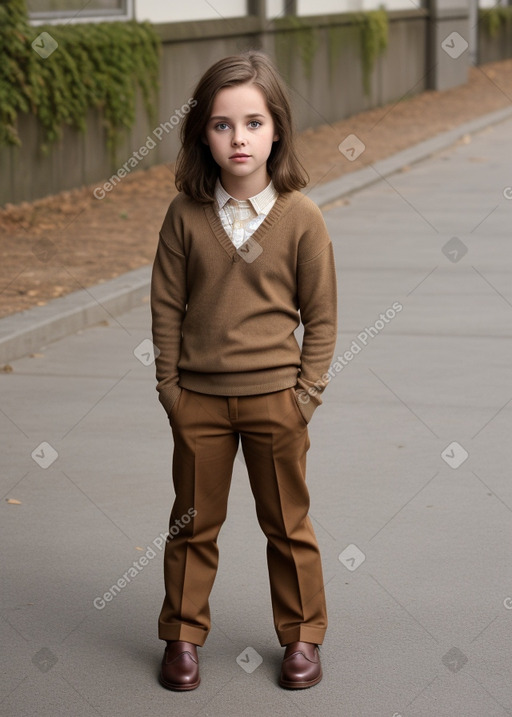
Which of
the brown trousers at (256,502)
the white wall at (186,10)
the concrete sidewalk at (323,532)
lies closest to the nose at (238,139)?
the brown trousers at (256,502)

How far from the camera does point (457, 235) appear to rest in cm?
1141

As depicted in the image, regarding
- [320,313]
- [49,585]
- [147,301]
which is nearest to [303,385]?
[320,313]

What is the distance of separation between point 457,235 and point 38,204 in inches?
157

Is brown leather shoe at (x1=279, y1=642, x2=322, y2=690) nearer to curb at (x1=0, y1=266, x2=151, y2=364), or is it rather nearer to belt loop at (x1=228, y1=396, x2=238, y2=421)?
belt loop at (x1=228, y1=396, x2=238, y2=421)

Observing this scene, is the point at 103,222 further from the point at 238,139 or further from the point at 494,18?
the point at 494,18

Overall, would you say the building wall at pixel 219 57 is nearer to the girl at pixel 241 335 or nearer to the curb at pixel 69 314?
the curb at pixel 69 314

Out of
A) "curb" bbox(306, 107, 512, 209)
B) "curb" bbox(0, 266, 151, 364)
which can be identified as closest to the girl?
"curb" bbox(0, 266, 151, 364)

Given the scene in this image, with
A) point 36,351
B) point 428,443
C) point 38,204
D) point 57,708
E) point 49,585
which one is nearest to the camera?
point 57,708

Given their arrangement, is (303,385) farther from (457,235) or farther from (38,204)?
(38,204)

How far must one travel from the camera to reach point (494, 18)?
3022 centimetres

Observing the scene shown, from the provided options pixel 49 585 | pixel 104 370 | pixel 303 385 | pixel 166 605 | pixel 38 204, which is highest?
pixel 303 385

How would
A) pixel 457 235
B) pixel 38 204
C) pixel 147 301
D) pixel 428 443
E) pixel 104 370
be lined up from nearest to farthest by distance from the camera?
pixel 428 443, pixel 104 370, pixel 147 301, pixel 457 235, pixel 38 204

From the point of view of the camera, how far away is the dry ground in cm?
927

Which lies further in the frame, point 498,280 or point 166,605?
point 498,280
